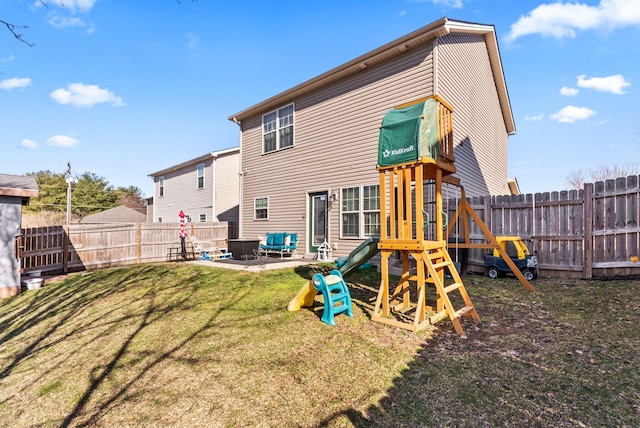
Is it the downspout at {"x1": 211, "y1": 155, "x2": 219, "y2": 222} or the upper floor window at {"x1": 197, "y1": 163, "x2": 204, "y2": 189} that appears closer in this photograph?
the downspout at {"x1": 211, "y1": 155, "x2": 219, "y2": 222}

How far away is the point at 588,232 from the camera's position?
6914 mm

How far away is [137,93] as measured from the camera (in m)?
14.5

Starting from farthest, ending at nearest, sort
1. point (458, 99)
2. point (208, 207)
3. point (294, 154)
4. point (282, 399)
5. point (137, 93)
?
point (208, 207) → point (137, 93) → point (294, 154) → point (458, 99) → point (282, 399)

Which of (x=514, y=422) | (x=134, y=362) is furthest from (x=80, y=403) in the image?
(x=514, y=422)

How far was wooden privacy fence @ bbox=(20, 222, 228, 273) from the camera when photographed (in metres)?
10.3

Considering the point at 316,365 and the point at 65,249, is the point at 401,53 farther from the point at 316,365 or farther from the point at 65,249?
the point at 65,249

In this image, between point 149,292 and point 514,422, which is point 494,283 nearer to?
point 514,422

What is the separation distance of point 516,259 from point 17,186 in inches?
494

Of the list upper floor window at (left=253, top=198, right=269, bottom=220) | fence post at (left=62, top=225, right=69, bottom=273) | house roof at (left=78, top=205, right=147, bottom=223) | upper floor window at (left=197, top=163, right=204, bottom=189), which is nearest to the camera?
fence post at (left=62, top=225, right=69, bottom=273)

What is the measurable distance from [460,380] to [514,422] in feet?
2.15

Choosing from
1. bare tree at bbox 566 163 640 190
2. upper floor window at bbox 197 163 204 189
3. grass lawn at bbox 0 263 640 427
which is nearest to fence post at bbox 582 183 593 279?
grass lawn at bbox 0 263 640 427

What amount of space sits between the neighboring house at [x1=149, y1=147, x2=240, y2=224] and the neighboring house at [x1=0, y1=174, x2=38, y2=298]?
961 centimetres

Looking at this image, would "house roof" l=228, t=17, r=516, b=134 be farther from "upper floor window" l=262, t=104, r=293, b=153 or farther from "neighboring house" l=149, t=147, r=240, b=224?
"neighboring house" l=149, t=147, r=240, b=224

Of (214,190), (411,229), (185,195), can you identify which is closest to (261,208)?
(214,190)
